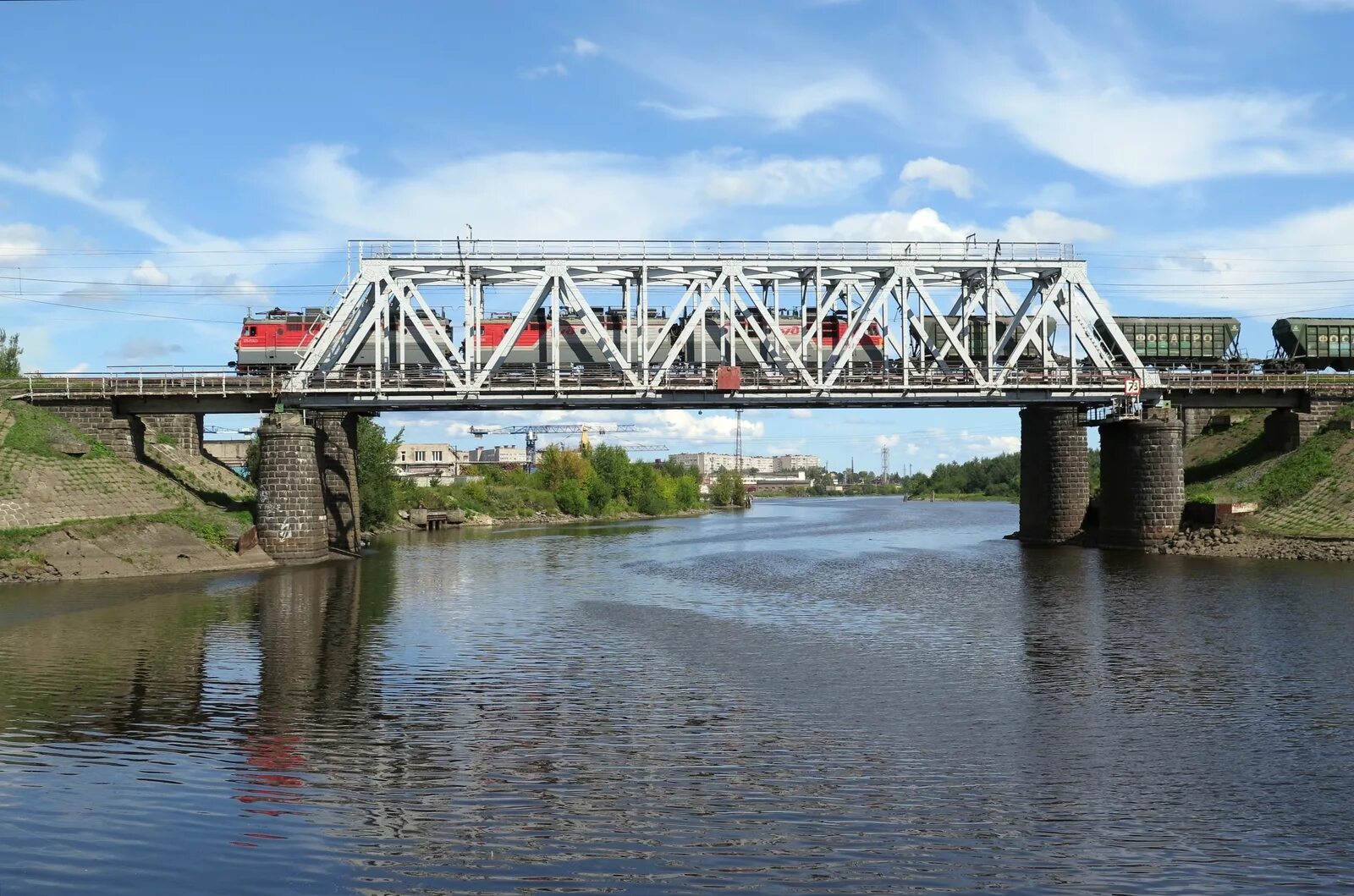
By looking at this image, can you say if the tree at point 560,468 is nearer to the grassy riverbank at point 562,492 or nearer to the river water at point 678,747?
the grassy riverbank at point 562,492

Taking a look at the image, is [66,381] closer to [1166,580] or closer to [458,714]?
[458,714]

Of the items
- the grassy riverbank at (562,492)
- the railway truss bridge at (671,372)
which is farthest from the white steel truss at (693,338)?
the grassy riverbank at (562,492)

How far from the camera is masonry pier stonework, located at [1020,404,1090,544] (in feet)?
262

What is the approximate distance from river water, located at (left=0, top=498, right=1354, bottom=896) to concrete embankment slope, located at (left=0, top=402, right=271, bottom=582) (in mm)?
9999

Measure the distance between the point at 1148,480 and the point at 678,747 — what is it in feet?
189

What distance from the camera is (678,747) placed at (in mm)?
21297

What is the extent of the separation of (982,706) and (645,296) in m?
46.4

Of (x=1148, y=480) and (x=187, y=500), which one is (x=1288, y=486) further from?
(x=187, y=500)

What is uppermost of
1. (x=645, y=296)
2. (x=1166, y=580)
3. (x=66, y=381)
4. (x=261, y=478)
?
(x=645, y=296)

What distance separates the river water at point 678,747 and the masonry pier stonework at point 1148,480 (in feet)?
83.6

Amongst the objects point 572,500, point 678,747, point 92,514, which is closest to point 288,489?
point 92,514

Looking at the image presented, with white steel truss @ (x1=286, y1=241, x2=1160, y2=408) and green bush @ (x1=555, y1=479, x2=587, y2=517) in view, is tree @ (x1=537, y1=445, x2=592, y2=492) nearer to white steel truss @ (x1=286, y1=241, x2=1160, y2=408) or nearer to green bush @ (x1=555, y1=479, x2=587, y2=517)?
green bush @ (x1=555, y1=479, x2=587, y2=517)

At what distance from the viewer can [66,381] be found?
70.4 metres

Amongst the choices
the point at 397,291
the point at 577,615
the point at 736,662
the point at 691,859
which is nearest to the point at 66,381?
the point at 397,291
